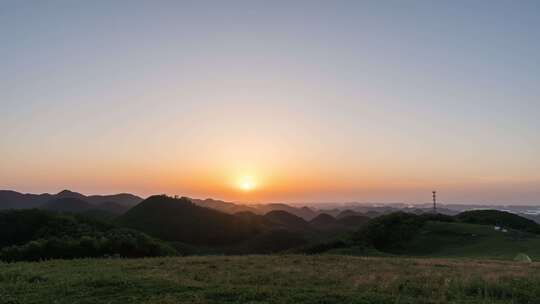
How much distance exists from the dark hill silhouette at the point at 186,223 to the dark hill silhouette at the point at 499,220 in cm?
6049

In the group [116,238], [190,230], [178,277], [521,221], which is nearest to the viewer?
[178,277]

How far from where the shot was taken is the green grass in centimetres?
4959

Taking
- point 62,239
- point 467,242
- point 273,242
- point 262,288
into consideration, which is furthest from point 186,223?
point 262,288

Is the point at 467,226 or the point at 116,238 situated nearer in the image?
the point at 116,238

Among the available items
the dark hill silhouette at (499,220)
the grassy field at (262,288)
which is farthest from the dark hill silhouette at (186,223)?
the grassy field at (262,288)

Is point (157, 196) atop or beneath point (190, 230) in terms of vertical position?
atop

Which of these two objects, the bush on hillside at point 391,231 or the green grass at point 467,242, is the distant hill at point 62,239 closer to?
the bush on hillside at point 391,231

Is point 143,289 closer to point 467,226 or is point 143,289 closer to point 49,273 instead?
point 49,273

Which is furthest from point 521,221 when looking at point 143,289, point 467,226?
point 143,289

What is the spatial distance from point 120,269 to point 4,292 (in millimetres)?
7147

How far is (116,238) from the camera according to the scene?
2165 inches

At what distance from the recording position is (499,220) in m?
92.6

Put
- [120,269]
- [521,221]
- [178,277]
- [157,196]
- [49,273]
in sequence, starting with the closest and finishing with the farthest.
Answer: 1. [178,277]
2. [49,273]
3. [120,269]
4. [521,221]
5. [157,196]

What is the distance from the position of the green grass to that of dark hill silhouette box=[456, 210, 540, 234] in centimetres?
2090
